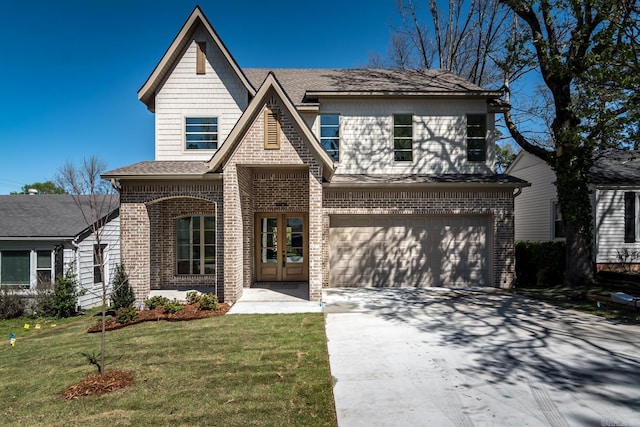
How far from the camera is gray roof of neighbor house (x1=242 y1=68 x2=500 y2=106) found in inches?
489

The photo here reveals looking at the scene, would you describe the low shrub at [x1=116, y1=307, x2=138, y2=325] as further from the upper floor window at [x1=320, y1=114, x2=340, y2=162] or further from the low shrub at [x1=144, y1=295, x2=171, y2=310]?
the upper floor window at [x1=320, y1=114, x2=340, y2=162]

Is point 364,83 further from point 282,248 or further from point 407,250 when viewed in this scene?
point 282,248

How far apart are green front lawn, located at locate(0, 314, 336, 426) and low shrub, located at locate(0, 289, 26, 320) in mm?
4644

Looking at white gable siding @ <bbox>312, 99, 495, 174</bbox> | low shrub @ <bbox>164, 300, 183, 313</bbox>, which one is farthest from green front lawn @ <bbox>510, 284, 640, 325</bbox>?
low shrub @ <bbox>164, 300, 183, 313</bbox>

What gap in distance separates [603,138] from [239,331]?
12.5 m

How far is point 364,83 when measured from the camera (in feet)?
44.2

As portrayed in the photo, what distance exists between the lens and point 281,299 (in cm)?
994

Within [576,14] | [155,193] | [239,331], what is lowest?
[239,331]

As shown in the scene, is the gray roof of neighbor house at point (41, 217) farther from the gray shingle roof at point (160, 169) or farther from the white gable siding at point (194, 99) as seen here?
the white gable siding at point (194, 99)

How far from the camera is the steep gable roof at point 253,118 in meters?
9.05

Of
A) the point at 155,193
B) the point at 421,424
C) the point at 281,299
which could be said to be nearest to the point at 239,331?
the point at 281,299

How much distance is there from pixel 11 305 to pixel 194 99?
9216mm

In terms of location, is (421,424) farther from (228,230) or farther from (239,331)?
(228,230)

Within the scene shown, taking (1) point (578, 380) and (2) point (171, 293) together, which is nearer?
(1) point (578, 380)
